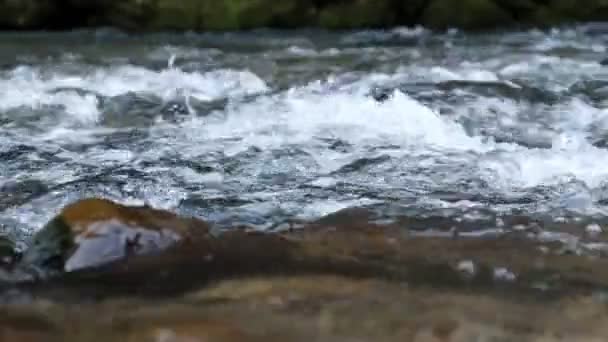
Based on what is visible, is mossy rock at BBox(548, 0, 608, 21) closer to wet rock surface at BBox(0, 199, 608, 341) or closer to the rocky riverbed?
the rocky riverbed

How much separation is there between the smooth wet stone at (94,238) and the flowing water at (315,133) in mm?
636

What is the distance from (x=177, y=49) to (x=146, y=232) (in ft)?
24.9

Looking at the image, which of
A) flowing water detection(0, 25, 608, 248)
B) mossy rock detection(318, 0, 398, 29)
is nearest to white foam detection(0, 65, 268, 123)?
flowing water detection(0, 25, 608, 248)

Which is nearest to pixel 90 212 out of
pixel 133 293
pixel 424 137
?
pixel 133 293

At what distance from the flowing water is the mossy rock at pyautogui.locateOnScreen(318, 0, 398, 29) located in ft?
6.79

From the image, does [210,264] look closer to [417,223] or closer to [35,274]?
[35,274]

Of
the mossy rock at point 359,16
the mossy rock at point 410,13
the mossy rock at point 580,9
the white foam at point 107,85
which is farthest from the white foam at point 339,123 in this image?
the mossy rock at point 580,9

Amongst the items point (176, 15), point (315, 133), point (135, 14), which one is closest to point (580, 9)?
point (176, 15)

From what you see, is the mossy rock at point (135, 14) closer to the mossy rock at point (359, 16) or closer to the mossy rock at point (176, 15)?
the mossy rock at point (176, 15)

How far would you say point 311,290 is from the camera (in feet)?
11.4

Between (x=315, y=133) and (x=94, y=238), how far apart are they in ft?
9.91

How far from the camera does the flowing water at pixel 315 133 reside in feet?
16.0

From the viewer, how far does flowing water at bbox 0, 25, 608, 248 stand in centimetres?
488

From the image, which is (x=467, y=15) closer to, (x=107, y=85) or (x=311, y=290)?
(x=107, y=85)
